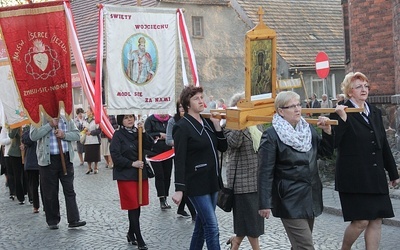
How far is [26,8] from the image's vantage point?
9.92 metres

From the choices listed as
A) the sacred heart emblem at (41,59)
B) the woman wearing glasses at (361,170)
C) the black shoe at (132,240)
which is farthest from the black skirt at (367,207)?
the sacred heart emblem at (41,59)

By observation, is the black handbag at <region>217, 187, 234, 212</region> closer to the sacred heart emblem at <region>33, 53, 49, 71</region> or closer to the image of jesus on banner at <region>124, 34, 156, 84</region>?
the image of jesus on banner at <region>124, 34, 156, 84</region>

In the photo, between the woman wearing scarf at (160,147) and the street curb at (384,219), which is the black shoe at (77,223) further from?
the street curb at (384,219)

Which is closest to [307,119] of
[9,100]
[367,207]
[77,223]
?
[367,207]

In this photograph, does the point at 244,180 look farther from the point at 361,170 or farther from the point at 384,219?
the point at 384,219

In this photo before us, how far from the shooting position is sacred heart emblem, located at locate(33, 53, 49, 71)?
32.8 ft

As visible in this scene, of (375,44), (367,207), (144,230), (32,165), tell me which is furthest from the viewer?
(375,44)

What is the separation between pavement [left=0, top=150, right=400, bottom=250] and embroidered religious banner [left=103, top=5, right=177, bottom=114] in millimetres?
1695

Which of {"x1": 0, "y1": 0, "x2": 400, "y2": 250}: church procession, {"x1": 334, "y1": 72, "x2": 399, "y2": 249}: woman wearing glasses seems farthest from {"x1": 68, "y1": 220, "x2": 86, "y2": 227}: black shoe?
{"x1": 334, "y1": 72, "x2": 399, "y2": 249}: woman wearing glasses

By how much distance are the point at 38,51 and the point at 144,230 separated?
286 centimetres

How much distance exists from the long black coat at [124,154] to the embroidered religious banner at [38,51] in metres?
1.59

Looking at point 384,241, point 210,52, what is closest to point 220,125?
point 384,241

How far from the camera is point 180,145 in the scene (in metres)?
7.06

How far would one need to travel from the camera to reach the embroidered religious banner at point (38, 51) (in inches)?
391
